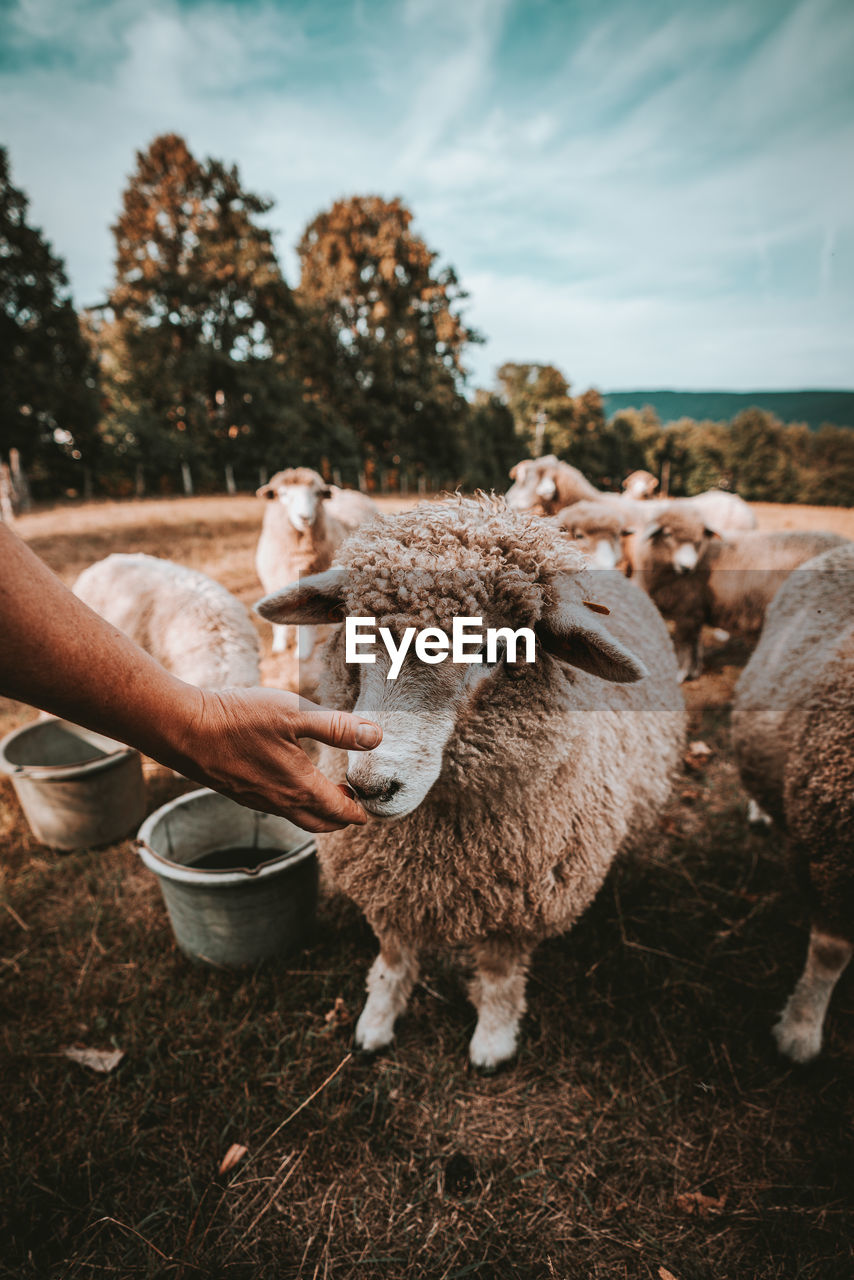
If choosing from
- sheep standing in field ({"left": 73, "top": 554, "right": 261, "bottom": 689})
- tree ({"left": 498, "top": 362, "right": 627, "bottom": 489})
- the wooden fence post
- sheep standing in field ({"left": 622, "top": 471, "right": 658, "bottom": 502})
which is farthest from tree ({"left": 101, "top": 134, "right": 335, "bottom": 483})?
sheep standing in field ({"left": 73, "top": 554, "right": 261, "bottom": 689})

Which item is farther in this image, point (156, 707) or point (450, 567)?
point (450, 567)

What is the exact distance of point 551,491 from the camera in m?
7.20

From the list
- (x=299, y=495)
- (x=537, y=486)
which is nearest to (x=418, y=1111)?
(x=299, y=495)

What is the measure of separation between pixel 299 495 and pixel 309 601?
206 inches

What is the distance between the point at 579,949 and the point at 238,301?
1245 inches

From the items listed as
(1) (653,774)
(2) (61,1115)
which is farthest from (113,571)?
(1) (653,774)

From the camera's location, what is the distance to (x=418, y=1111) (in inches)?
87.3

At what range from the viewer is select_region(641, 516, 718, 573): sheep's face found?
239 inches

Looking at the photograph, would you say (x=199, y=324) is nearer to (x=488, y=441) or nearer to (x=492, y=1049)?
(x=488, y=441)

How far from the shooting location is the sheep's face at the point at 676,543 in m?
6.07

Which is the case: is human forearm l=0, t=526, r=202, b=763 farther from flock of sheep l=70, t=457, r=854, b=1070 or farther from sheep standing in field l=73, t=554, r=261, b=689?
sheep standing in field l=73, t=554, r=261, b=689

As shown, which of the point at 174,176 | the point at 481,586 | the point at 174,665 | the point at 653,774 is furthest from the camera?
the point at 174,176

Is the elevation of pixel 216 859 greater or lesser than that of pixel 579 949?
greater

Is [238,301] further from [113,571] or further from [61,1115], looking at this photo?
[61,1115]
